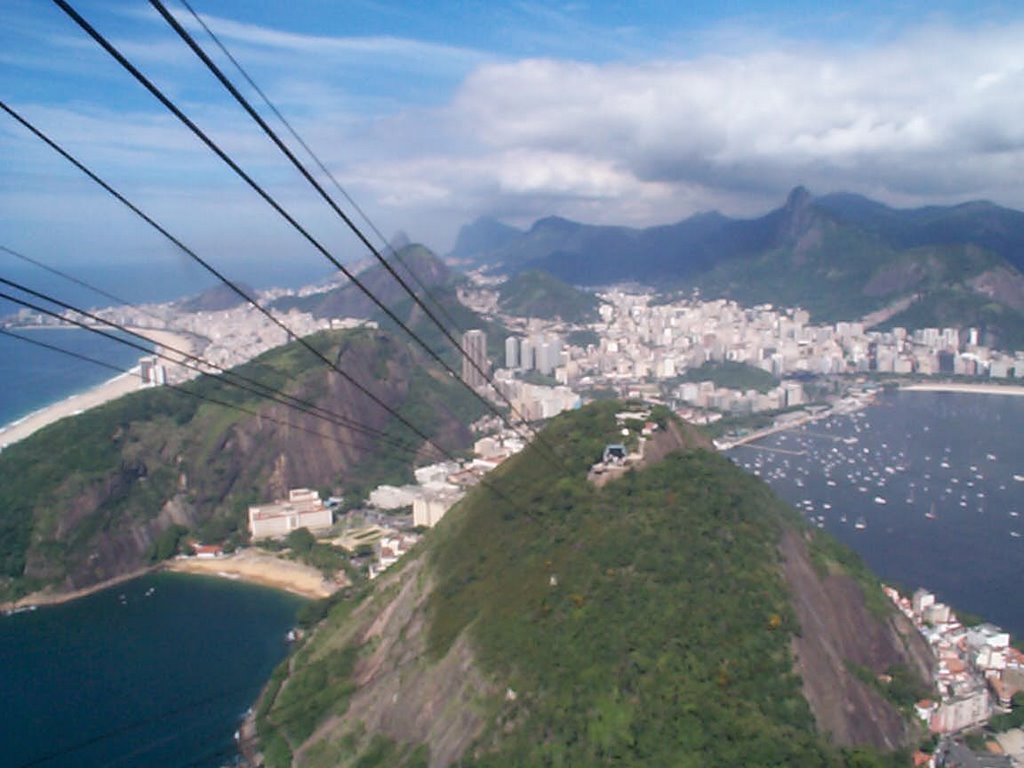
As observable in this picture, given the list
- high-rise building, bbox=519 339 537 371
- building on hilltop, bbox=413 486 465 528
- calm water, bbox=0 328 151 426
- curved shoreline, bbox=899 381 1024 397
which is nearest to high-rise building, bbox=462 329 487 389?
high-rise building, bbox=519 339 537 371

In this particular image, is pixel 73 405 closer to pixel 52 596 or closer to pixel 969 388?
pixel 52 596

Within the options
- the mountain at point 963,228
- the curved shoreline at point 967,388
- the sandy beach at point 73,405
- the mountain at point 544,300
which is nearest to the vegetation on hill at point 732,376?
the curved shoreline at point 967,388

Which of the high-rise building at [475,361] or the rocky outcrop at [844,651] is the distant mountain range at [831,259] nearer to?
the high-rise building at [475,361]

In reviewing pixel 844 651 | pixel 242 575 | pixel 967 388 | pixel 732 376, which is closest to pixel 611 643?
pixel 844 651

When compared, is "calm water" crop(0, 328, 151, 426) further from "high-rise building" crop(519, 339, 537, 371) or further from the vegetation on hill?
the vegetation on hill

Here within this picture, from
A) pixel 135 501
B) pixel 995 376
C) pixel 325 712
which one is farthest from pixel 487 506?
pixel 995 376
